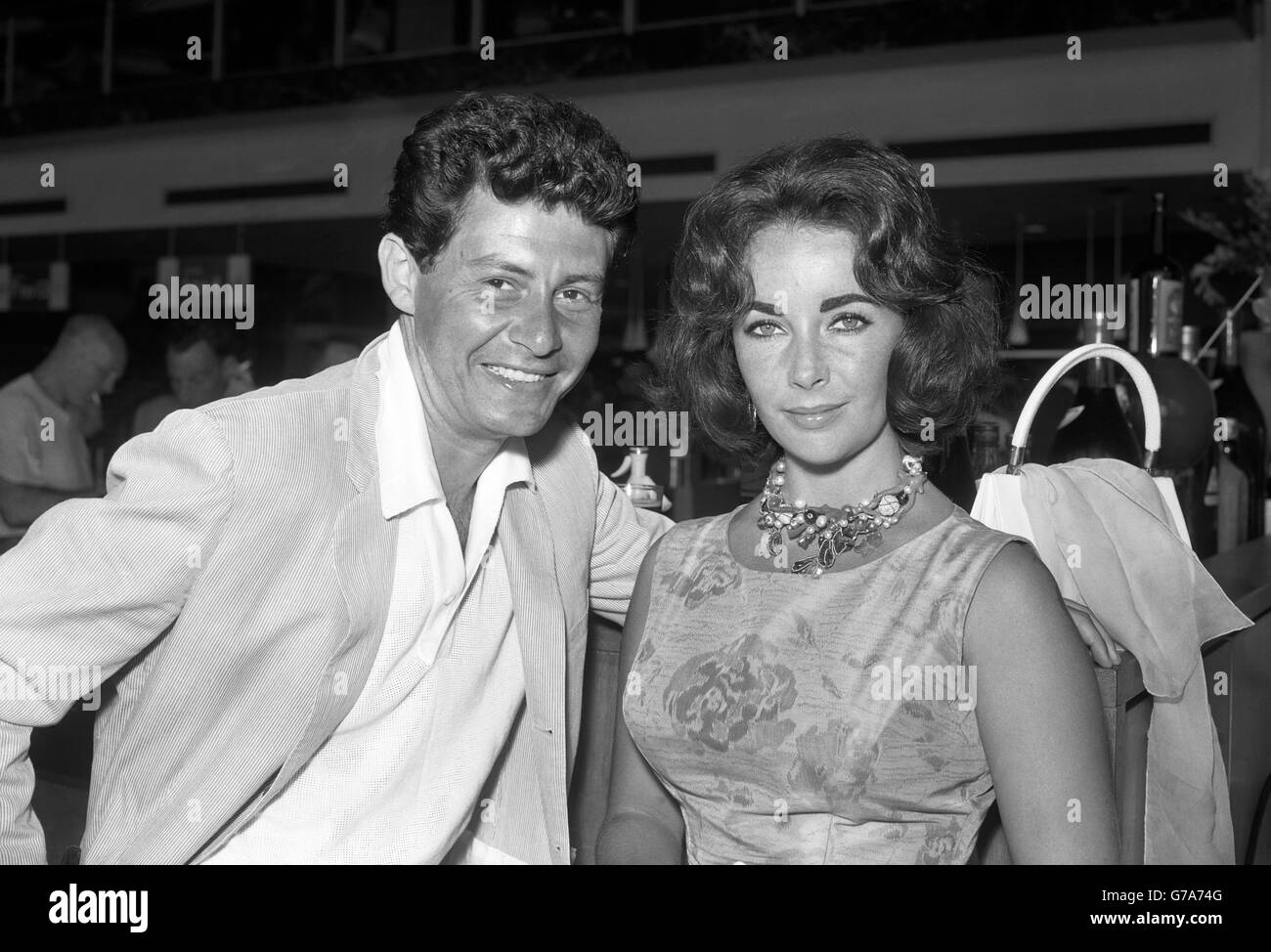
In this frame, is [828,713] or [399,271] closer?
[828,713]

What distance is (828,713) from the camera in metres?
1.29

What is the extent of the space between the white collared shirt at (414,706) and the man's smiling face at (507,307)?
0.08 meters

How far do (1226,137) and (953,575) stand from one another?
19.3 ft

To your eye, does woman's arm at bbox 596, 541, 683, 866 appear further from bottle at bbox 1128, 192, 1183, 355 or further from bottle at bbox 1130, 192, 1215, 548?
bottle at bbox 1128, 192, 1183, 355

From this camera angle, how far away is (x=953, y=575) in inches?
49.5

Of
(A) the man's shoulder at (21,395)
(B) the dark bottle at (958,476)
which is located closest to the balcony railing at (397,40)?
(A) the man's shoulder at (21,395)

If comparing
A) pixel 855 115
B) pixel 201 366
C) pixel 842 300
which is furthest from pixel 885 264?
pixel 855 115

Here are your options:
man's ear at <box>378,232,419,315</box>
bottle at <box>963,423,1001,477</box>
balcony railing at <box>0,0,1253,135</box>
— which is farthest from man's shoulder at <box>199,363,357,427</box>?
balcony railing at <box>0,0,1253,135</box>

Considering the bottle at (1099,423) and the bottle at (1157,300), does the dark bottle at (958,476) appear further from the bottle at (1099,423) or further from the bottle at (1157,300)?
the bottle at (1157,300)

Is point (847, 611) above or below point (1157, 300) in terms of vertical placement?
below

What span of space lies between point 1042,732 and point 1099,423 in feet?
3.19

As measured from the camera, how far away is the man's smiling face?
56.2 inches

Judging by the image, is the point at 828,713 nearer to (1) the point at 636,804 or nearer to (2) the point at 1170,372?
(1) the point at 636,804

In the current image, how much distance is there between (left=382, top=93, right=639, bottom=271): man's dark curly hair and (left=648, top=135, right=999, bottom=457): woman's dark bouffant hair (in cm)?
12
